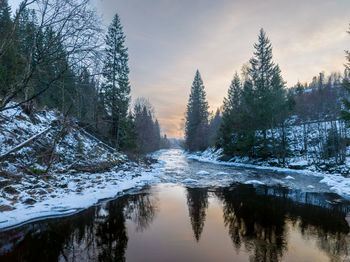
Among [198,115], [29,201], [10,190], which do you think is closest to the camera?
[29,201]

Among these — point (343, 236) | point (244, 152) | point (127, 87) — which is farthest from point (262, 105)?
point (343, 236)

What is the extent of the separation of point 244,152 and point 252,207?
65.8 feet

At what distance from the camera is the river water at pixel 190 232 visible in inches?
156

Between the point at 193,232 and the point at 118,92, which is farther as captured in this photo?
the point at 118,92

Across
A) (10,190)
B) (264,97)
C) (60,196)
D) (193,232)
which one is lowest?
(193,232)

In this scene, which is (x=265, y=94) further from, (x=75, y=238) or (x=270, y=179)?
(x=75, y=238)

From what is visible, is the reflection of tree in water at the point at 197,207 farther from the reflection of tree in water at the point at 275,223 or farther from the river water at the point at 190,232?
the reflection of tree in water at the point at 275,223

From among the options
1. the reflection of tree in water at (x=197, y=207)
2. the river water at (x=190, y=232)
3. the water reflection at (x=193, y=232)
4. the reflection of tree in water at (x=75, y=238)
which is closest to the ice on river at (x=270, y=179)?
the reflection of tree in water at (x=197, y=207)

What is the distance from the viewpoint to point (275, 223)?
573 cm

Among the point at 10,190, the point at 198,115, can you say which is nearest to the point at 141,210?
the point at 10,190

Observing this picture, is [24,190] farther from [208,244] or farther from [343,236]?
[343,236]

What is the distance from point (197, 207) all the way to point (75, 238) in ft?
15.1

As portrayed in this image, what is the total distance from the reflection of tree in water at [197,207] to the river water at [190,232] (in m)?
0.03

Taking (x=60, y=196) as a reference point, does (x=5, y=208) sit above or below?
above
